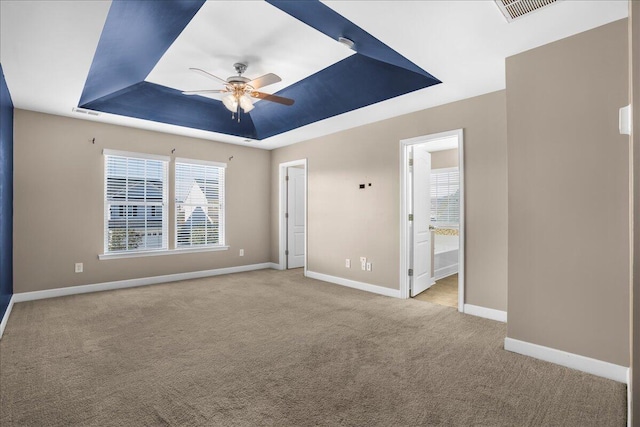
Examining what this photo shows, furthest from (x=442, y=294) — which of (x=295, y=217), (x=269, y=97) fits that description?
(x=269, y=97)

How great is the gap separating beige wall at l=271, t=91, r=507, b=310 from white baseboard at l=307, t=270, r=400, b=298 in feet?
0.25

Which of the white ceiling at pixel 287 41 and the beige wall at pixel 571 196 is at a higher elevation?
the white ceiling at pixel 287 41

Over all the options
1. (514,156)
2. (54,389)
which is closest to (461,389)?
(514,156)

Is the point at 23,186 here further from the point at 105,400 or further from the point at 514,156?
the point at 514,156

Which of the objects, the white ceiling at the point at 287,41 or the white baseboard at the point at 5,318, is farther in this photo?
the white baseboard at the point at 5,318

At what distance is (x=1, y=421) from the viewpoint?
1865 millimetres

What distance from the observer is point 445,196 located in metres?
6.90

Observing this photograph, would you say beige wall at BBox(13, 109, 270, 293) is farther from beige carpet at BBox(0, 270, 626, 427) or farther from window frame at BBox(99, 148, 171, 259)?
beige carpet at BBox(0, 270, 626, 427)

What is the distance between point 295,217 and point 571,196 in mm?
4863

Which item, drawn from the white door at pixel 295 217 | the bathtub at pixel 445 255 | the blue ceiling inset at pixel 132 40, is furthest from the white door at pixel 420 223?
the blue ceiling inset at pixel 132 40

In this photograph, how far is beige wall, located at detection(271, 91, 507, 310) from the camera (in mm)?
3555

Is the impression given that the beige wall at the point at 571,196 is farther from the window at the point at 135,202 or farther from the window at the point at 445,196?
the window at the point at 135,202

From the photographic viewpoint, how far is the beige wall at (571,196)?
91.3 inches

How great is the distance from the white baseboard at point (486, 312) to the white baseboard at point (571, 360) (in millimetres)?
759
